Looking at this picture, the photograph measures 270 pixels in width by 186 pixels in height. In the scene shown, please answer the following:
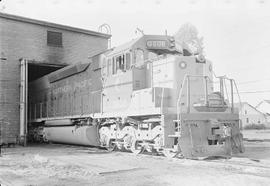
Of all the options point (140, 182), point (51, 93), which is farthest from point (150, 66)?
point (51, 93)

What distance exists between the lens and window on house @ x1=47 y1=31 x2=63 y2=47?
18652 millimetres

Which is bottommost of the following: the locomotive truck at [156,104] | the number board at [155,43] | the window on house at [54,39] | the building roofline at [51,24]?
the locomotive truck at [156,104]

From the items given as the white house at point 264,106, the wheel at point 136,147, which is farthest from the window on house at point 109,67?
the white house at point 264,106

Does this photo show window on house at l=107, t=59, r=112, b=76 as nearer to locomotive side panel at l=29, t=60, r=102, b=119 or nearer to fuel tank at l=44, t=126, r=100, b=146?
locomotive side panel at l=29, t=60, r=102, b=119

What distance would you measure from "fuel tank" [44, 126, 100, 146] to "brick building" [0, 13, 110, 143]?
182 cm

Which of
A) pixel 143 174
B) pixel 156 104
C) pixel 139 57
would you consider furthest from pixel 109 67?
pixel 143 174

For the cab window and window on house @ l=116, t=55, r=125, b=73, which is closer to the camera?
the cab window

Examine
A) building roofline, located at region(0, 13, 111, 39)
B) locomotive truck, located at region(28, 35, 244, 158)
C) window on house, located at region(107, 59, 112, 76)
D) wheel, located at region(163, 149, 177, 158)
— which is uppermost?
building roofline, located at region(0, 13, 111, 39)

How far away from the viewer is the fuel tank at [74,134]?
1249 centimetres

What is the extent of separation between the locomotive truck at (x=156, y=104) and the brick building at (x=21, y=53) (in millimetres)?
5196

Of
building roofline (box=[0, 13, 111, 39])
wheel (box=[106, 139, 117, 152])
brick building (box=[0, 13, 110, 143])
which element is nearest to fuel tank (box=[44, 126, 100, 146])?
wheel (box=[106, 139, 117, 152])

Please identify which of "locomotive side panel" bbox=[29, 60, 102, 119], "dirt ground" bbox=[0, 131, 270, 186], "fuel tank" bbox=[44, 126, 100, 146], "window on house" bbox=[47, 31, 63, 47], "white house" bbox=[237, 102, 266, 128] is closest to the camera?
"dirt ground" bbox=[0, 131, 270, 186]

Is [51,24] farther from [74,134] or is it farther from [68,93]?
[74,134]

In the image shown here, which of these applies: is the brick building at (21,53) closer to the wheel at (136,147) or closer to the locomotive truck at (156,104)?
the locomotive truck at (156,104)
